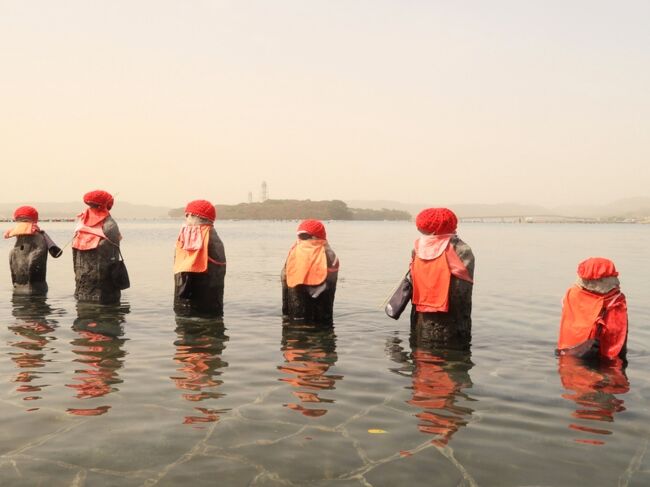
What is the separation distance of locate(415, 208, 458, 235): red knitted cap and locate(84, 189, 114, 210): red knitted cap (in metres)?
6.90

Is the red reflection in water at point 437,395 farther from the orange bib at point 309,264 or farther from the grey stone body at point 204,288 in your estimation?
the grey stone body at point 204,288

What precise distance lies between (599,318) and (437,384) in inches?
95.2

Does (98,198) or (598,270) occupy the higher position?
(98,198)

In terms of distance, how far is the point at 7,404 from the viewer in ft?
21.8

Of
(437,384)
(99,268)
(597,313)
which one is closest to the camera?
(437,384)

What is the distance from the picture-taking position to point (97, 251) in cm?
1273

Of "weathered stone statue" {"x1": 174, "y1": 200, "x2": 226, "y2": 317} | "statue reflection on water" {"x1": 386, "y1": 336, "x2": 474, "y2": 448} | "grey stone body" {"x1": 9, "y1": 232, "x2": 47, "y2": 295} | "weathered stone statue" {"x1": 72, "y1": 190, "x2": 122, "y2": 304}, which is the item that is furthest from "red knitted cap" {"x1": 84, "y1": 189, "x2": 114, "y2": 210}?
"statue reflection on water" {"x1": 386, "y1": 336, "x2": 474, "y2": 448}

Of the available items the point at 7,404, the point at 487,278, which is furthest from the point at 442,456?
the point at 487,278

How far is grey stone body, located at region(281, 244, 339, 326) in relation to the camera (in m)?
11.3

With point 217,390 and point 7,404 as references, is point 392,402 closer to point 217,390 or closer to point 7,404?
point 217,390

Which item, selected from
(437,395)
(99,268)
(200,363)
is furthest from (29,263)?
(437,395)

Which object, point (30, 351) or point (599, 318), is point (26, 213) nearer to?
point (30, 351)

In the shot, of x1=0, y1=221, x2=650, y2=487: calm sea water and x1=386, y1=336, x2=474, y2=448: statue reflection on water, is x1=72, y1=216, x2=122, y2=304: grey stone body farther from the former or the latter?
x1=386, y1=336, x2=474, y2=448: statue reflection on water

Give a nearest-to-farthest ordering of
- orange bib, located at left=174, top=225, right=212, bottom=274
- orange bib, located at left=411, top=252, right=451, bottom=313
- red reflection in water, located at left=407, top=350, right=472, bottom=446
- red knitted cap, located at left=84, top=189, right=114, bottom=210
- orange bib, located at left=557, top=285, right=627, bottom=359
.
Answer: red reflection in water, located at left=407, top=350, right=472, bottom=446 < orange bib, located at left=557, top=285, right=627, bottom=359 < orange bib, located at left=411, top=252, right=451, bottom=313 < orange bib, located at left=174, top=225, right=212, bottom=274 < red knitted cap, located at left=84, top=189, right=114, bottom=210
